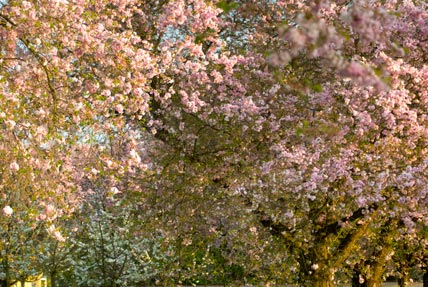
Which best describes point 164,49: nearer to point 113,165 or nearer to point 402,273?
point 113,165

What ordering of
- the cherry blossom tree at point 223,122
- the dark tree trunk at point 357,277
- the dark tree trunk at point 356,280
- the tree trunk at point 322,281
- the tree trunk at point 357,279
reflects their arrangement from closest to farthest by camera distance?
1. the cherry blossom tree at point 223,122
2. the tree trunk at point 322,281
3. the dark tree trunk at point 357,277
4. the tree trunk at point 357,279
5. the dark tree trunk at point 356,280

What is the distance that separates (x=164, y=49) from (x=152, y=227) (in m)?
5.76

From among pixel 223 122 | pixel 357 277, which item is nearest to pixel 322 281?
pixel 223 122

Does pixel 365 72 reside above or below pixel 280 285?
above

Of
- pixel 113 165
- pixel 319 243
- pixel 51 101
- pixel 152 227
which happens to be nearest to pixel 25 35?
pixel 51 101

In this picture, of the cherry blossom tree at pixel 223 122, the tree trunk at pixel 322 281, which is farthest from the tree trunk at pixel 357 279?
the tree trunk at pixel 322 281

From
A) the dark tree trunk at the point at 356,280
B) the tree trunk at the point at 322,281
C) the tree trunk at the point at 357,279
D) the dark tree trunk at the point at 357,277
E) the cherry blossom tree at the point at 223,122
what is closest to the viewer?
the cherry blossom tree at the point at 223,122

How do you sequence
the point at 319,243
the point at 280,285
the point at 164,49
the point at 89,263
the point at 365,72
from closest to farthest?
the point at 365,72 → the point at 164,49 → the point at 319,243 → the point at 280,285 → the point at 89,263

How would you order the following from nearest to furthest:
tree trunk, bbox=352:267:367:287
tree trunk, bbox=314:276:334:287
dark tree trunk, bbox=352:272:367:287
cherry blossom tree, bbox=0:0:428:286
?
cherry blossom tree, bbox=0:0:428:286 → tree trunk, bbox=314:276:334:287 → tree trunk, bbox=352:267:367:287 → dark tree trunk, bbox=352:272:367:287

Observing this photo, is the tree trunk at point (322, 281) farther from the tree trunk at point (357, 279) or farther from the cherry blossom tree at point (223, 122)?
the tree trunk at point (357, 279)

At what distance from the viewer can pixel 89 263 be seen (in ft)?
100

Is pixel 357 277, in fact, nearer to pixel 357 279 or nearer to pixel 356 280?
pixel 357 279

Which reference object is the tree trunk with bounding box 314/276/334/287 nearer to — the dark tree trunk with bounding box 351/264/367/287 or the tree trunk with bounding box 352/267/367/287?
the dark tree trunk with bounding box 351/264/367/287

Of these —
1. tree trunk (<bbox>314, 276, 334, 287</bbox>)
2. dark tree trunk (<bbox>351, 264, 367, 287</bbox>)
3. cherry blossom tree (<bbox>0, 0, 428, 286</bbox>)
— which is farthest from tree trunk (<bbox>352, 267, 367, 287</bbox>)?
tree trunk (<bbox>314, 276, 334, 287</bbox>)
